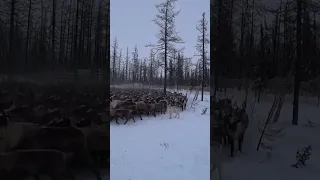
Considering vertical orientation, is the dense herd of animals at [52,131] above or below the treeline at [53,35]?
below

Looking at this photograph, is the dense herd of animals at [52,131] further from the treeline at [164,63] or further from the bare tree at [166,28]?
the bare tree at [166,28]

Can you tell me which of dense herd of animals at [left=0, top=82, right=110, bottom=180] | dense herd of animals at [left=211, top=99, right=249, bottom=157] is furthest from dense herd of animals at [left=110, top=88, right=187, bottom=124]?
dense herd of animals at [left=211, top=99, right=249, bottom=157]

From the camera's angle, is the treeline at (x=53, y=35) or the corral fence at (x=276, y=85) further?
the corral fence at (x=276, y=85)

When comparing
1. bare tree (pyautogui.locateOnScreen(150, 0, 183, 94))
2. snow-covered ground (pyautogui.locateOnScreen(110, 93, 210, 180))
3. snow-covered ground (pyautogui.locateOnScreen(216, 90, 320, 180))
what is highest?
bare tree (pyautogui.locateOnScreen(150, 0, 183, 94))

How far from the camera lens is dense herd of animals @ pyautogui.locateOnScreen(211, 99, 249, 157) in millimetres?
3098

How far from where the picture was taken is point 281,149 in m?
3.01

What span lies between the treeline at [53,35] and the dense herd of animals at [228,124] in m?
1.13

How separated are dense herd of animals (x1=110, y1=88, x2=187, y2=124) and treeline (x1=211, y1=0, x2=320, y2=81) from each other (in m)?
4.39

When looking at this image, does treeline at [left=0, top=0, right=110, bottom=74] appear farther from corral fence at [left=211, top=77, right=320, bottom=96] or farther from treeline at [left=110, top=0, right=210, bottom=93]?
treeline at [left=110, top=0, right=210, bottom=93]

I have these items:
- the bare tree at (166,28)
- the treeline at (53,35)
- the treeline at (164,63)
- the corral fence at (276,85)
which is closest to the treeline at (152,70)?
the treeline at (164,63)

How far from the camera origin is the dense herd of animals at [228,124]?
310cm

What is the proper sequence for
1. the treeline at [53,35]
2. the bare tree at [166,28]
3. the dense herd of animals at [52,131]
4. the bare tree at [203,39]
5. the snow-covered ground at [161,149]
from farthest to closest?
the bare tree at [166,28], the bare tree at [203,39], the snow-covered ground at [161,149], the treeline at [53,35], the dense herd of animals at [52,131]

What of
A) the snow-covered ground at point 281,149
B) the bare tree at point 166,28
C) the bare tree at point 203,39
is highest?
the bare tree at point 166,28

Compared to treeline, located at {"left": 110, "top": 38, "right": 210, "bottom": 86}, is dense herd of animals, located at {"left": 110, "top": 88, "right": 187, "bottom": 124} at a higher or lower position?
lower
